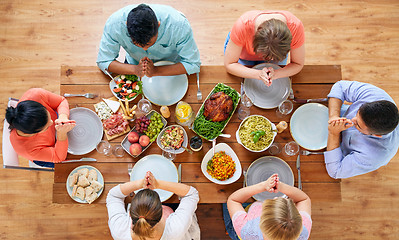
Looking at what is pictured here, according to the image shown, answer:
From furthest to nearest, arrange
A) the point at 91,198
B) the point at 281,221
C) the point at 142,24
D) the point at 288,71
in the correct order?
the point at 288,71 < the point at 91,198 < the point at 142,24 < the point at 281,221

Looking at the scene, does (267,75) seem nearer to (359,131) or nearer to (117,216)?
(359,131)

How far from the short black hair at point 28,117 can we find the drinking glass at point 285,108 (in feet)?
5.50

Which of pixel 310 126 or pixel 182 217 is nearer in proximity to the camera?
pixel 182 217

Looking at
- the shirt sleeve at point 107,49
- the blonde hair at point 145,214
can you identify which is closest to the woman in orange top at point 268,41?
the shirt sleeve at point 107,49

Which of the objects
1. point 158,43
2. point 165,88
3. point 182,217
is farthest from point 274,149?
point 158,43

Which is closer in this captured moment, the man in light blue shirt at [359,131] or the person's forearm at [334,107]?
the man in light blue shirt at [359,131]

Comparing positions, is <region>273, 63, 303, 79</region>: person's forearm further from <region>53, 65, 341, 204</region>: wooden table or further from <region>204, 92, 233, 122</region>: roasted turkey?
<region>204, 92, 233, 122</region>: roasted turkey

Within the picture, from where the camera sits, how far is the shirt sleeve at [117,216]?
190cm

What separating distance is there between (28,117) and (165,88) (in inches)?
37.5

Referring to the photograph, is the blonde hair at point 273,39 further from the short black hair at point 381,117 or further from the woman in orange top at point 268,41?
the short black hair at point 381,117

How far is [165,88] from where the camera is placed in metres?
2.17

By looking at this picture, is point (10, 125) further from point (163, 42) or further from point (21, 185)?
point (21, 185)

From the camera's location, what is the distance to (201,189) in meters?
2.06

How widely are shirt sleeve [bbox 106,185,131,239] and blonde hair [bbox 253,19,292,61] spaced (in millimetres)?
1389
